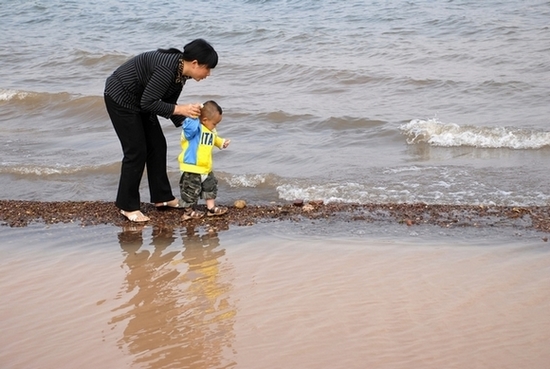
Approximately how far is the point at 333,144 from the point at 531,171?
2.36 m

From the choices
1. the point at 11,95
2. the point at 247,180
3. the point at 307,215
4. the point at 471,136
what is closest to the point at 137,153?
the point at 307,215

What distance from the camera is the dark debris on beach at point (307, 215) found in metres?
6.04

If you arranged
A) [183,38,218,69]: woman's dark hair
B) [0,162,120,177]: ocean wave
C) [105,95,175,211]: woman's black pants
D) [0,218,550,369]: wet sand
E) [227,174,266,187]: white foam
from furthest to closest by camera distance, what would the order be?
[0,162,120,177]: ocean wave < [227,174,266,187]: white foam < [105,95,175,211]: woman's black pants < [183,38,218,69]: woman's dark hair < [0,218,550,369]: wet sand

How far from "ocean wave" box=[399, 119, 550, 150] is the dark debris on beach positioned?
7.69ft

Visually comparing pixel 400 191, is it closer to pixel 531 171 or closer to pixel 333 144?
pixel 531 171

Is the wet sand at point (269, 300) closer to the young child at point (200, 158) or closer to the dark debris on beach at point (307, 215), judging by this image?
the dark debris on beach at point (307, 215)

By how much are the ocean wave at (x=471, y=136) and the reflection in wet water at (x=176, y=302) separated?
3847 mm

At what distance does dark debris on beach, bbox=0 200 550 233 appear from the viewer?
6.04 metres

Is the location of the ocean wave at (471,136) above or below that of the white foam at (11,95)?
below

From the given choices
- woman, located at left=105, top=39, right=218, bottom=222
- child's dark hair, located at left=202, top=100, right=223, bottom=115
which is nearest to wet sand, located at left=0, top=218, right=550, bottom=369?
woman, located at left=105, top=39, right=218, bottom=222

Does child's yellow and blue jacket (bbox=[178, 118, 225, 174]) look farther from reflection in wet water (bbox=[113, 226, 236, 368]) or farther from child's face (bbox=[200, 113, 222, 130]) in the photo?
reflection in wet water (bbox=[113, 226, 236, 368])

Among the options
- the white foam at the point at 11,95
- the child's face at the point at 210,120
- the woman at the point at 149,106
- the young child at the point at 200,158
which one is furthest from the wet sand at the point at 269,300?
the white foam at the point at 11,95

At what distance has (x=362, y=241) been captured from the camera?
18.6 feet

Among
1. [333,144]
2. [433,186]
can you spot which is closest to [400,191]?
[433,186]
